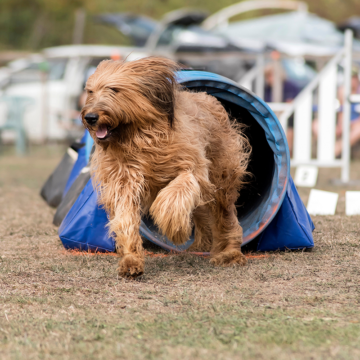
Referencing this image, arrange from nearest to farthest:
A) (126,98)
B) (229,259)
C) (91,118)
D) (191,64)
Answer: (91,118)
(126,98)
(229,259)
(191,64)

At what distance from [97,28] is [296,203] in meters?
26.9

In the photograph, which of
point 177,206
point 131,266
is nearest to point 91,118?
point 177,206

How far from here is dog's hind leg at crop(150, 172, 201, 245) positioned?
11.6ft

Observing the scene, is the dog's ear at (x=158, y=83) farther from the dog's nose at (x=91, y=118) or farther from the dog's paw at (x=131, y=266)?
the dog's paw at (x=131, y=266)

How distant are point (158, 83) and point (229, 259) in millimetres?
1324

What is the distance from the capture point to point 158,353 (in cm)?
240

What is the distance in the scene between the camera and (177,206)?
11.5ft

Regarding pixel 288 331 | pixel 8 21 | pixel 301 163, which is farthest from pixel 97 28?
pixel 288 331

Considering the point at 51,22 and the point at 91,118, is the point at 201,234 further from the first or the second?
the point at 51,22

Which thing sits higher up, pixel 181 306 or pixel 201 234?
pixel 201 234

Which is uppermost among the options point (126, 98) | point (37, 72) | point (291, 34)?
point (291, 34)

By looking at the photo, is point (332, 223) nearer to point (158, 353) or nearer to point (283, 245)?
point (283, 245)

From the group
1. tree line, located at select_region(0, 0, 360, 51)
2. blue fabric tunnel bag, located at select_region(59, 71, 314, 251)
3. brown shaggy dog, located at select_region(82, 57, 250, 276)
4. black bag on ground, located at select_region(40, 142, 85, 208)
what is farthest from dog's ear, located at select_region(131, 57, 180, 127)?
tree line, located at select_region(0, 0, 360, 51)

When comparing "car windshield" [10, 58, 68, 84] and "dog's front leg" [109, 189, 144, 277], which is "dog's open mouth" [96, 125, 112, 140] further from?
"car windshield" [10, 58, 68, 84]
